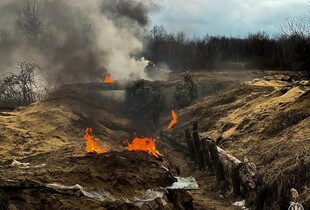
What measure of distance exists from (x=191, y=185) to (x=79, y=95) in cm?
2374

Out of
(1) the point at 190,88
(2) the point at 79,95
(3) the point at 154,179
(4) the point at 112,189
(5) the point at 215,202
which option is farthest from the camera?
(1) the point at 190,88

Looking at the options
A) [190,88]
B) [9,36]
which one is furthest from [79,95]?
[9,36]

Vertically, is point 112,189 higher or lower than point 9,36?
lower

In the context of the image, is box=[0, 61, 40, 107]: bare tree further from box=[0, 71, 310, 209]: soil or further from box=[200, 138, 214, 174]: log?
box=[200, 138, 214, 174]: log

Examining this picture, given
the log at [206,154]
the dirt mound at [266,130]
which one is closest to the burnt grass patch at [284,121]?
the dirt mound at [266,130]

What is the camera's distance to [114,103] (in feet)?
114

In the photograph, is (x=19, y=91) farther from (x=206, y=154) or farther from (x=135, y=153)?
(x=135, y=153)

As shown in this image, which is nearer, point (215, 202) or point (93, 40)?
point (215, 202)

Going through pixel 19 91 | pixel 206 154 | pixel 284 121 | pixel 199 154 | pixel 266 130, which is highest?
pixel 19 91

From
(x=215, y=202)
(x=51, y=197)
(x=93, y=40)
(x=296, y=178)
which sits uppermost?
(x=93, y=40)

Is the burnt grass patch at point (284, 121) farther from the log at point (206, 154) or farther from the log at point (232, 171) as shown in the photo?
the log at point (232, 171)

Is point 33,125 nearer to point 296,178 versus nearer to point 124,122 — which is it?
point 124,122

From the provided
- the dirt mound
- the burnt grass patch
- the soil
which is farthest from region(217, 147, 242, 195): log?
the burnt grass patch

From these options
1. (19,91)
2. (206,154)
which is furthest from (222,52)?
(206,154)
